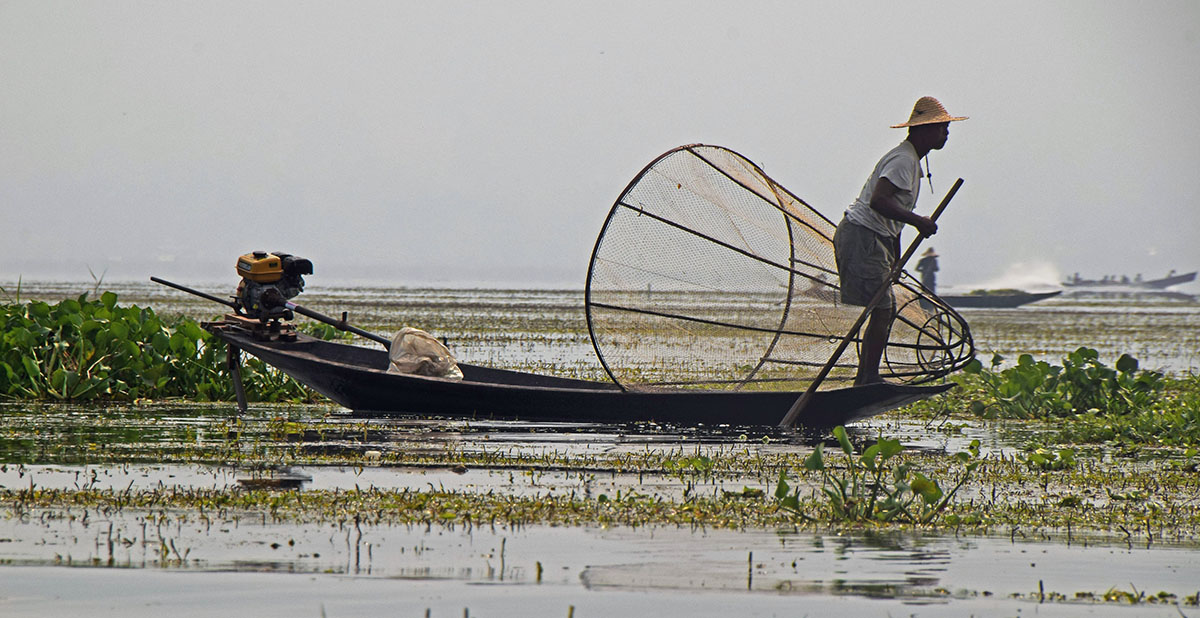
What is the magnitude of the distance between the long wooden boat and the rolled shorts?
2.23ft

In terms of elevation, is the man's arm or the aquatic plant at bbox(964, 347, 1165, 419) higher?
the man's arm

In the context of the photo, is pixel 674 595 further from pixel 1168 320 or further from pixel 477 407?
pixel 1168 320

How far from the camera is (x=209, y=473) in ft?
23.0

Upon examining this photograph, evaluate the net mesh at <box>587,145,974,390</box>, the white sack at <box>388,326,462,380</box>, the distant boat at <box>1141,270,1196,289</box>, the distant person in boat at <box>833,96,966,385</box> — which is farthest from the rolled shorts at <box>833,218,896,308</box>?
the distant boat at <box>1141,270,1196,289</box>

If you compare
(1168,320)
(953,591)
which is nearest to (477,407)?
(953,591)

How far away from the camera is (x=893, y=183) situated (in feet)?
28.9

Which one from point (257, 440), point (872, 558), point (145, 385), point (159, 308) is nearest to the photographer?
point (872, 558)

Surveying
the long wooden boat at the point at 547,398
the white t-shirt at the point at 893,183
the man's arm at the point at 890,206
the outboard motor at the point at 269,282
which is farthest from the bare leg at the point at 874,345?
the outboard motor at the point at 269,282

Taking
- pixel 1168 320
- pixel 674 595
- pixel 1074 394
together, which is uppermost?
pixel 1168 320

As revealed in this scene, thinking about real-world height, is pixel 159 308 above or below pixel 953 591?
above

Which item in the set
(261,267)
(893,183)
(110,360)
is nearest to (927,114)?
(893,183)

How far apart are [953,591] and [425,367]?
6.35 meters

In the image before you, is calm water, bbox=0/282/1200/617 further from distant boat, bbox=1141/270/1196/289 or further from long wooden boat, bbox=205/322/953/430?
distant boat, bbox=1141/270/1196/289

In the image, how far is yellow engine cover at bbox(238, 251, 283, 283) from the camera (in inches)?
391
